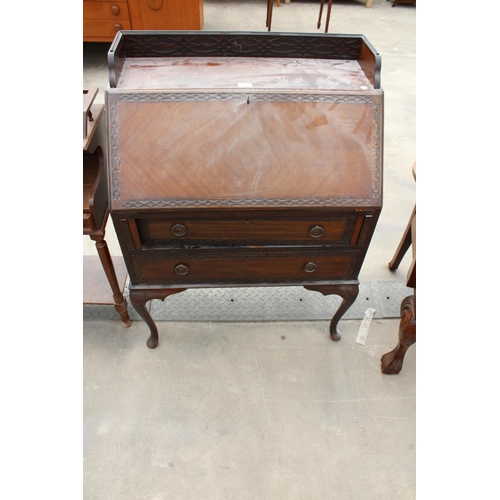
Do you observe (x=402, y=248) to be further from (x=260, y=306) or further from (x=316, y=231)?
(x=316, y=231)

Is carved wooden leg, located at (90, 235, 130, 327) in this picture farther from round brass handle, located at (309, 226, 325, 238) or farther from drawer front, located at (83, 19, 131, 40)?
drawer front, located at (83, 19, 131, 40)

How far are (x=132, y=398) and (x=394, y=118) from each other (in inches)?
134

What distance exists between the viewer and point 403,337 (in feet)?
6.01

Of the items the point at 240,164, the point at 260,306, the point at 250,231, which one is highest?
the point at 240,164

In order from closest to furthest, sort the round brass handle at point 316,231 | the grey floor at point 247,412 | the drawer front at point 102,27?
the round brass handle at point 316,231, the grey floor at point 247,412, the drawer front at point 102,27

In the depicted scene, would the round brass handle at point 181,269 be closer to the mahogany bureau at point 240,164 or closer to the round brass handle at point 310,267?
the mahogany bureau at point 240,164

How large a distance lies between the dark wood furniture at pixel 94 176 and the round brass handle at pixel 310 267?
93 cm

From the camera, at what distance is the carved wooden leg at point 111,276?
1.78 meters

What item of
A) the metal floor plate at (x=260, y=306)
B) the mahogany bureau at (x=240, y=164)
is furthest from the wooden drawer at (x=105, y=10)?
the metal floor plate at (x=260, y=306)

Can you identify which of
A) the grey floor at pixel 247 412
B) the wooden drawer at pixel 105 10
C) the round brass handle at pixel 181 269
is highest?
the wooden drawer at pixel 105 10

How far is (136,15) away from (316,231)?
351cm

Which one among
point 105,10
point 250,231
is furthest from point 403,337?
point 105,10

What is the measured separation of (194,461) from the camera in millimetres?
1749

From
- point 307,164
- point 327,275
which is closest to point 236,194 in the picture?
point 307,164
